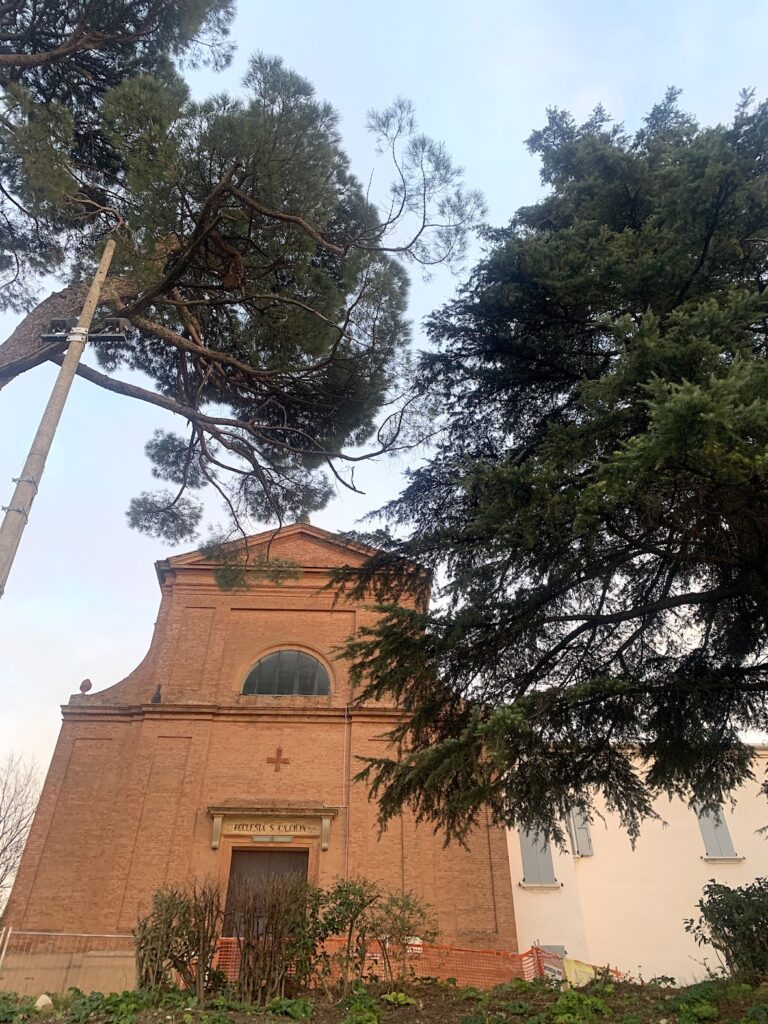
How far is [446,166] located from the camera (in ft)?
27.0

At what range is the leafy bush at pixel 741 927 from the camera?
22.1 ft

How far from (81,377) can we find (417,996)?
8.09 m

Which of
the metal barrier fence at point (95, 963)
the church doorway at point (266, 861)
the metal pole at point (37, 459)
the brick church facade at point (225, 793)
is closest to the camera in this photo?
the metal pole at point (37, 459)

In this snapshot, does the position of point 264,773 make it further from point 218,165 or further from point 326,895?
point 218,165

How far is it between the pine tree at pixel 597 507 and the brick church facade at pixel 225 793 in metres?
5.34

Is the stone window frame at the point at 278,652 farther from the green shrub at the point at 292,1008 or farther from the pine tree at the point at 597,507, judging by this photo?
the green shrub at the point at 292,1008

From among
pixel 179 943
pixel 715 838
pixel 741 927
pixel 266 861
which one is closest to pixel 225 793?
pixel 266 861

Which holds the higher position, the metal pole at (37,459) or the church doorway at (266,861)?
the metal pole at (37,459)

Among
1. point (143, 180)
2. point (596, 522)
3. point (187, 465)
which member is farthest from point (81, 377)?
point (596, 522)

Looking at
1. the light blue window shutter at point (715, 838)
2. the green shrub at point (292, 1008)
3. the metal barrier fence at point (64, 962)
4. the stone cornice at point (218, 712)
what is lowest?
the green shrub at point (292, 1008)

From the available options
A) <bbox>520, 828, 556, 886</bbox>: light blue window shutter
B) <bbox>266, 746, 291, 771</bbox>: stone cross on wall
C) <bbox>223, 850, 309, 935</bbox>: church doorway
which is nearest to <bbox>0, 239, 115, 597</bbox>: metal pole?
<bbox>223, 850, 309, 935</bbox>: church doorway

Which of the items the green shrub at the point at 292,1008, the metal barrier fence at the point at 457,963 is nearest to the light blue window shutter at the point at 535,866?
the metal barrier fence at the point at 457,963

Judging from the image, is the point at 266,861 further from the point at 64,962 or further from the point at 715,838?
the point at 715,838

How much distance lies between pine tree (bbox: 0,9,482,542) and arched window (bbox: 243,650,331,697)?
5.86 metres
